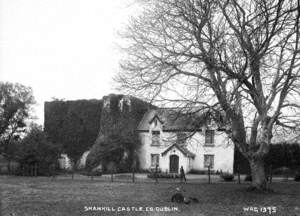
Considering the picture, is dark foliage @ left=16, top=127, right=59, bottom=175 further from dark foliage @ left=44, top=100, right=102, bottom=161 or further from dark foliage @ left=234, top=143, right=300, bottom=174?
dark foliage @ left=234, top=143, right=300, bottom=174

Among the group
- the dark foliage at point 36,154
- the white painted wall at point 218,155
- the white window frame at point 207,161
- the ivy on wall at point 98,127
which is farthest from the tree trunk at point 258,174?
the ivy on wall at point 98,127

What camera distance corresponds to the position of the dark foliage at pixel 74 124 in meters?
50.2

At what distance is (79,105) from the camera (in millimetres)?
51719

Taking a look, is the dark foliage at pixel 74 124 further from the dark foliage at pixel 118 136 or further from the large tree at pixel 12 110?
the large tree at pixel 12 110

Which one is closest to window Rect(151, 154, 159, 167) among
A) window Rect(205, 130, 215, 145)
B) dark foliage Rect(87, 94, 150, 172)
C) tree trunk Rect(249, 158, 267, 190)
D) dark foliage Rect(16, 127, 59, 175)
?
dark foliage Rect(87, 94, 150, 172)

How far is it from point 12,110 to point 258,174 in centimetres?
4188

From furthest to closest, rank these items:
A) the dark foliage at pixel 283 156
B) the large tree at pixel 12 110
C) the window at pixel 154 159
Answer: the large tree at pixel 12 110 → the window at pixel 154 159 → the dark foliage at pixel 283 156

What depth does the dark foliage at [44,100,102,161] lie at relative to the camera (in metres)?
50.2

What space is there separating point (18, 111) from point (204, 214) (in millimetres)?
47656

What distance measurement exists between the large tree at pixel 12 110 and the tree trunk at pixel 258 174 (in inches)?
1535

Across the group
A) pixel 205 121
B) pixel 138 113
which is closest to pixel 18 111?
pixel 138 113

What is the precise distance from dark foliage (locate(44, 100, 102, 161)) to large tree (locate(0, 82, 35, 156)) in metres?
6.33

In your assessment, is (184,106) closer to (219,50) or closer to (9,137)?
(219,50)

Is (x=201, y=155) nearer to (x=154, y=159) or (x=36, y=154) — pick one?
(x=154, y=159)
